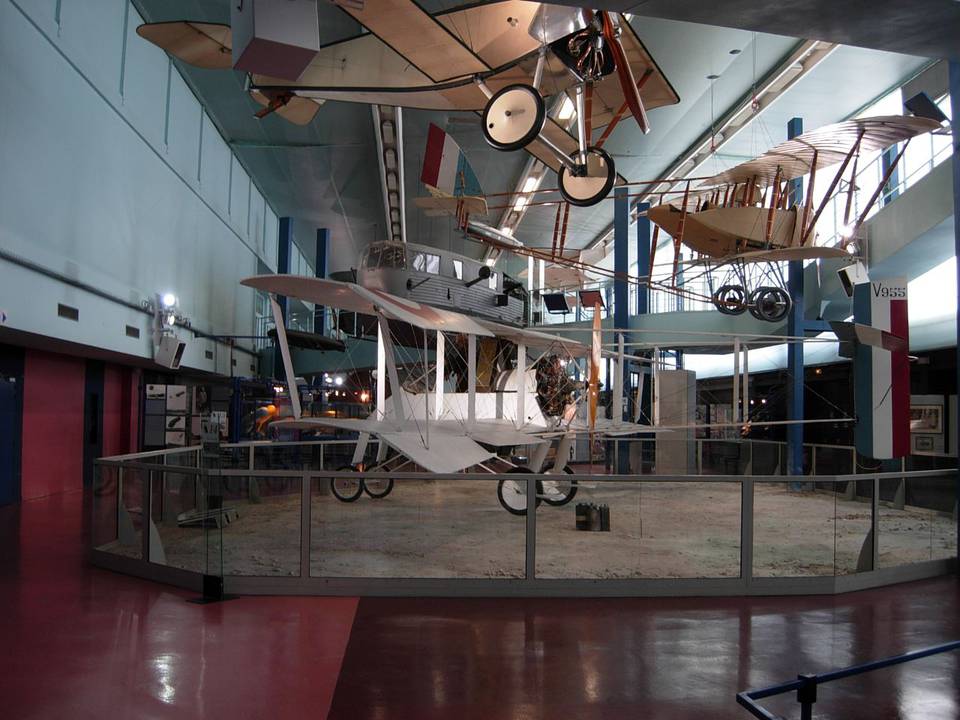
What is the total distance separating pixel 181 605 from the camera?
5688mm

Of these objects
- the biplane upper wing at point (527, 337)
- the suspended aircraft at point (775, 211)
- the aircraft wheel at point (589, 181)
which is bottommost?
the biplane upper wing at point (527, 337)

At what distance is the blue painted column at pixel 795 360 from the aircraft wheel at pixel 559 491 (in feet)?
33.5

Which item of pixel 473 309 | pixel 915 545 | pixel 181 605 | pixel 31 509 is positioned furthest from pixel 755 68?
pixel 31 509

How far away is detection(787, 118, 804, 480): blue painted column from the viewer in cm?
1491

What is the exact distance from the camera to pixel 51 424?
1278 cm

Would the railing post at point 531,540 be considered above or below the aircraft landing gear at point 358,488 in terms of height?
below

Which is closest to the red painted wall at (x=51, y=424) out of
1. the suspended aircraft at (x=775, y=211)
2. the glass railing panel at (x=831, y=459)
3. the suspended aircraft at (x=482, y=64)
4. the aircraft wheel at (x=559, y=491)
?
the suspended aircraft at (x=482, y=64)

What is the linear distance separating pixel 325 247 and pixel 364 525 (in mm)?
17097

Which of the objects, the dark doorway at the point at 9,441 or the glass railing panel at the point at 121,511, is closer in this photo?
the glass railing panel at the point at 121,511

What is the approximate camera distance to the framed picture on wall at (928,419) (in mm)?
11414

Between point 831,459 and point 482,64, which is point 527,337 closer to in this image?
point 482,64

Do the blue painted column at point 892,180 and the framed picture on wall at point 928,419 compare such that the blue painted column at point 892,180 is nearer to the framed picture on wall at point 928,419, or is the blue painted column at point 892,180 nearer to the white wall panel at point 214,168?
the framed picture on wall at point 928,419

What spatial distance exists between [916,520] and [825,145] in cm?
570

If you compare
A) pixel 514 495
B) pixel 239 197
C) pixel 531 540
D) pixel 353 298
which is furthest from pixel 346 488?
pixel 239 197
